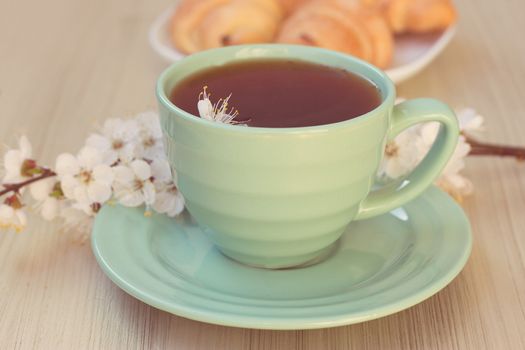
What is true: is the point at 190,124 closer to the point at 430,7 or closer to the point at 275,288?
the point at 275,288

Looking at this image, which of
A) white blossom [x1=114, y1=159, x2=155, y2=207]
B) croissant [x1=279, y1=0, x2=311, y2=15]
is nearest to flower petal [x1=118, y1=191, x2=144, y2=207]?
white blossom [x1=114, y1=159, x2=155, y2=207]

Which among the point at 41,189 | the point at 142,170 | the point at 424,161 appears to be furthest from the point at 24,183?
the point at 424,161

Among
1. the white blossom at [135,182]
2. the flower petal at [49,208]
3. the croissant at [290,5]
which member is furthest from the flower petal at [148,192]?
the croissant at [290,5]

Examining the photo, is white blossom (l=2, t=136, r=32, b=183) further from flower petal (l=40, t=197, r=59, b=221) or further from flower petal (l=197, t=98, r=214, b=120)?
flower petal (l=197, t=98, r=214, b=120)

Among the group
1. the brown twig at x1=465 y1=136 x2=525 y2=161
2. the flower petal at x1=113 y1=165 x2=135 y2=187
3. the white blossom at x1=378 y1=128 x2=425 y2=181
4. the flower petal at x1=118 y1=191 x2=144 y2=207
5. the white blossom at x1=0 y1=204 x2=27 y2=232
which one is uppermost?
the brown twig at x1=465 y1=136 x2=525 y2=161

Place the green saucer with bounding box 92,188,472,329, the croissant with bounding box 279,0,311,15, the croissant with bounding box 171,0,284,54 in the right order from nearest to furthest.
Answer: the green saucer with bounding box 92,188,472,329 < the croissant with bounding box 171,0,284,54 < the croissant with bounding box 279,0,311,15

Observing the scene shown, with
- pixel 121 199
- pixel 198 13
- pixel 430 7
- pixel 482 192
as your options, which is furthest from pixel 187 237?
pixel 430 7

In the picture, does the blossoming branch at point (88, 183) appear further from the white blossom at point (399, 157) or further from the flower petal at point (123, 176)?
the white blossom at point (399, 157)
